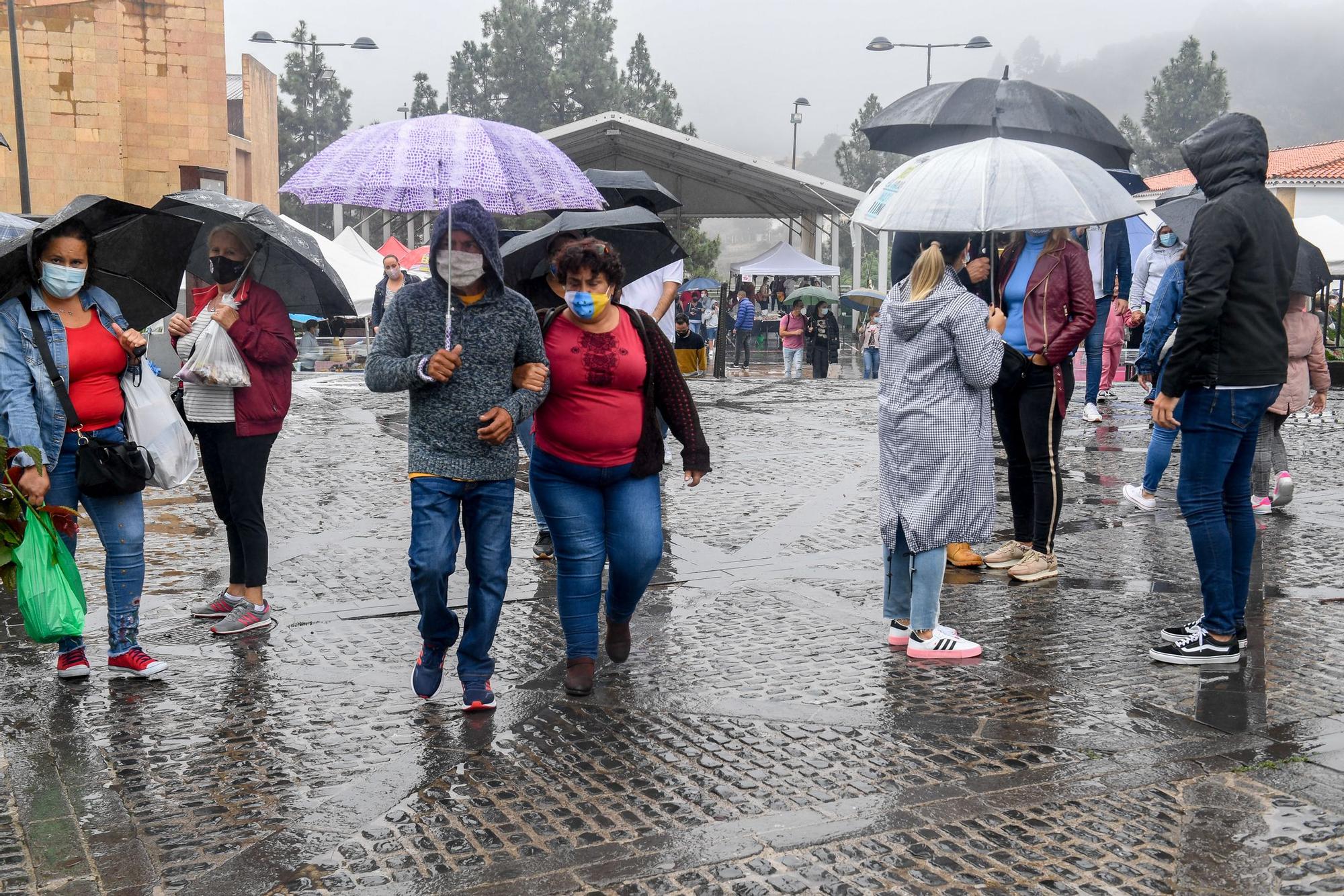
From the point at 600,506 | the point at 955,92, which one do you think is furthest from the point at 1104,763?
the point at 955,92

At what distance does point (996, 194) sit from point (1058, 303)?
0.83 m

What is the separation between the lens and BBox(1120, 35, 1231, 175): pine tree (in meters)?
94.6

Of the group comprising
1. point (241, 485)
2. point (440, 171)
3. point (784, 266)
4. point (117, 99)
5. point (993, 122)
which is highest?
point (117, 99)

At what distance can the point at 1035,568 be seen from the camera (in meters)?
6.77

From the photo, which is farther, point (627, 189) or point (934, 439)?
point (627, 189)

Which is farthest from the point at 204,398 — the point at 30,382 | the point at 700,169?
the point at 700,169

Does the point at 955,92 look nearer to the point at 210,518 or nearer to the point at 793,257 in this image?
the point at 210,518

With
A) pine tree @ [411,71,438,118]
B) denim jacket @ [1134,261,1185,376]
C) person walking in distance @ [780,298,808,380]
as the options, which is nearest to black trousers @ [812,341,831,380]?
person walking in distance @ [780,298,808,380]

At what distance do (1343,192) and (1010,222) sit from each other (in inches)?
2175

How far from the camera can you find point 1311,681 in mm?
5023

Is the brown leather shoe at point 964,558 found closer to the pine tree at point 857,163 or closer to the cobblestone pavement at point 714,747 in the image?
the cobblestone pavement at point 714,747

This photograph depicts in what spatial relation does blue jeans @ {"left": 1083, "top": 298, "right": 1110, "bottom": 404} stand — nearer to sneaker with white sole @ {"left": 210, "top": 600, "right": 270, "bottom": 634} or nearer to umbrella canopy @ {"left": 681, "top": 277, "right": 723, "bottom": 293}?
sneaker with white sole @ {"left": 210, "top": 600, "right": 270, "bottom": 634}

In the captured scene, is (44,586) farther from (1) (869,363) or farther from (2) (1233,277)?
(1) (869,363)

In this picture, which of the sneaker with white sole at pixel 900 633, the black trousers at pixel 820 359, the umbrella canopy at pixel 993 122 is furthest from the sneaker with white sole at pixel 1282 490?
the black trousers at pixel 820 359
